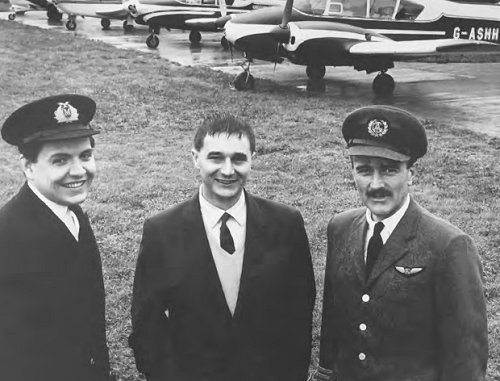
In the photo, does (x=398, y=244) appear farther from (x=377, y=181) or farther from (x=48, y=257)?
(x=48, y=257)

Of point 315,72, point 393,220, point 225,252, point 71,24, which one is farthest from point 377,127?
point 71,24

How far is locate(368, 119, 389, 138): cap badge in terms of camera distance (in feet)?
8.78

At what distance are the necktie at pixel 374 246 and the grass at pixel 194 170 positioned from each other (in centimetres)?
192

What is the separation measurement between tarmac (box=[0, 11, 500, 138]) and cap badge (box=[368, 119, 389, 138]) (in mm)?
8572

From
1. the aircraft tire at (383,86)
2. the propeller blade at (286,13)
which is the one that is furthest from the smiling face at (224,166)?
the aircraft tire at (383,86)

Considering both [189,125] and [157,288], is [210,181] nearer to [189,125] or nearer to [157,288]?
[157,288]

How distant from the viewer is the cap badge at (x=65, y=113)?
2797 millimetres

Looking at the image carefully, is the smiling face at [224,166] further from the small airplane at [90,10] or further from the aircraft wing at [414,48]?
the small airplane at [90,10]

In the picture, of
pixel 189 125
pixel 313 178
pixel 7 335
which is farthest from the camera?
pixel 189 125

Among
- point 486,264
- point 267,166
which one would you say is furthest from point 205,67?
point 486,264

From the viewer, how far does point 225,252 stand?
2.95m

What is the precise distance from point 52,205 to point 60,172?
0.16 m

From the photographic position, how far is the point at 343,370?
9.28ft

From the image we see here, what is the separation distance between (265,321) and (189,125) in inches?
326
